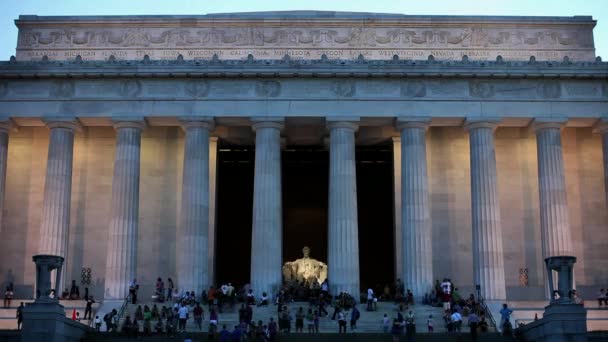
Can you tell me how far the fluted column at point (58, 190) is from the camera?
168ft

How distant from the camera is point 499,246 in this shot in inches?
2018

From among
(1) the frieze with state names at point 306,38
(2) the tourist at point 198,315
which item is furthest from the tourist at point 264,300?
(1) the frieze with state names at point 306,38

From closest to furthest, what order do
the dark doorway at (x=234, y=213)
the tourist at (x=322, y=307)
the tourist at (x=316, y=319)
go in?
the tourist at (x=316, y=319), the tourist at (x=322, y=307), the dark doorway at (x=234, y=213)

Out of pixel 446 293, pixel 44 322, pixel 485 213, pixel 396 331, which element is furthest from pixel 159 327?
pixel 485 213

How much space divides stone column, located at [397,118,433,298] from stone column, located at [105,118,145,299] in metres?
14.8

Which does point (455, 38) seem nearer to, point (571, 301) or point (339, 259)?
point (339, 259)

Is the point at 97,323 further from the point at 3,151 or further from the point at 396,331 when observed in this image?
the point at 3,151

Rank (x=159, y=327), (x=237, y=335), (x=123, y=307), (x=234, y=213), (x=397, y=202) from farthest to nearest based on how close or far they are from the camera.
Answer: (x=234, y=213) < (x=397, y=202) < (x=123, y=307) < (x=159, y=327) < (x=237, y=335)

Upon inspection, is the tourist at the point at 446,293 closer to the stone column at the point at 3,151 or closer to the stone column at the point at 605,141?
the stone column at the point at 605,141

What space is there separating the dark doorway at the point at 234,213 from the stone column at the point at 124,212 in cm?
794

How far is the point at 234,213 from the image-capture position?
61125 millimetres

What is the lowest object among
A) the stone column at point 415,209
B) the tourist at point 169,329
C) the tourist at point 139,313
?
the tourist at point 169,329

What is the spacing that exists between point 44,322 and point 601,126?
32782 mm

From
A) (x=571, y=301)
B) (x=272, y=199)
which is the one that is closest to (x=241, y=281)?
(x=272, y=199)
